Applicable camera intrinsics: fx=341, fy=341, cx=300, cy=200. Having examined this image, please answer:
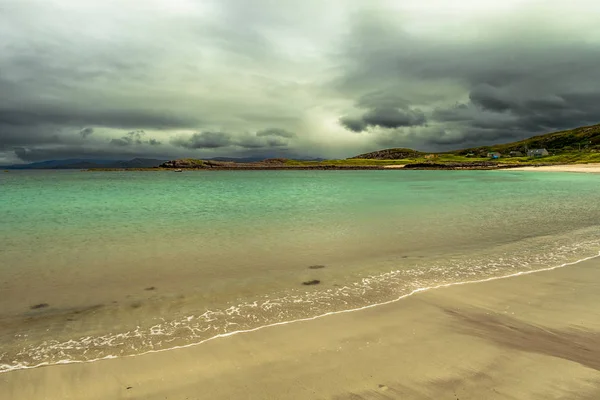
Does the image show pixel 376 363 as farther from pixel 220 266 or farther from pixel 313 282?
pixel 220 266

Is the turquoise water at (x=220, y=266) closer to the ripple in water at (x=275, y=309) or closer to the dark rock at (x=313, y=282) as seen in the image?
the ripple in water at (x=275, y=309)

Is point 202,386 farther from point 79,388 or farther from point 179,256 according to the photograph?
point 179,256

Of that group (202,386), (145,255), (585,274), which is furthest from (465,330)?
(145,255)

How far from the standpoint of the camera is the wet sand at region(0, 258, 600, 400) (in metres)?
5.81

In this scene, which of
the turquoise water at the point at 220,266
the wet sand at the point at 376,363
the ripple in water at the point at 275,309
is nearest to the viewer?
the wet sand at the point at 376,363

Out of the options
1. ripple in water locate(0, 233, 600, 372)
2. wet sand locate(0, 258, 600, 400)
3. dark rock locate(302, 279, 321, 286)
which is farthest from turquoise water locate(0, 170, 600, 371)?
wet sand locate(0, 258, 600, 400)

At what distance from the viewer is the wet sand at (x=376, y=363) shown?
19.1 feet

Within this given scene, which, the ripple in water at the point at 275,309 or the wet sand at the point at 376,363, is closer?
the wet sand at the point at 376,363

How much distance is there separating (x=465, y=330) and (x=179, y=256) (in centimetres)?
1237

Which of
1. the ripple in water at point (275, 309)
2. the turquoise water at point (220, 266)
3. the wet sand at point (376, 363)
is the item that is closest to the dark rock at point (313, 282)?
the turquoise water at point (220, 266)

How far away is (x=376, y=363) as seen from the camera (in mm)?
6578

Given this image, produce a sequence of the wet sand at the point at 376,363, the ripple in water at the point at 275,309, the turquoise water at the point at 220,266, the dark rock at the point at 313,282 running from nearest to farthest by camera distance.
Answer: the wet sand at the point at 376,363 < the ripple in water at the point at 275,309 < the turquoise water at the point at 220,266 < the dark rock at the point at 313,282

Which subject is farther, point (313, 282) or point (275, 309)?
point (313, 282)

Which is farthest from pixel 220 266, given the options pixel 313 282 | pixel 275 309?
pixel 275 309
